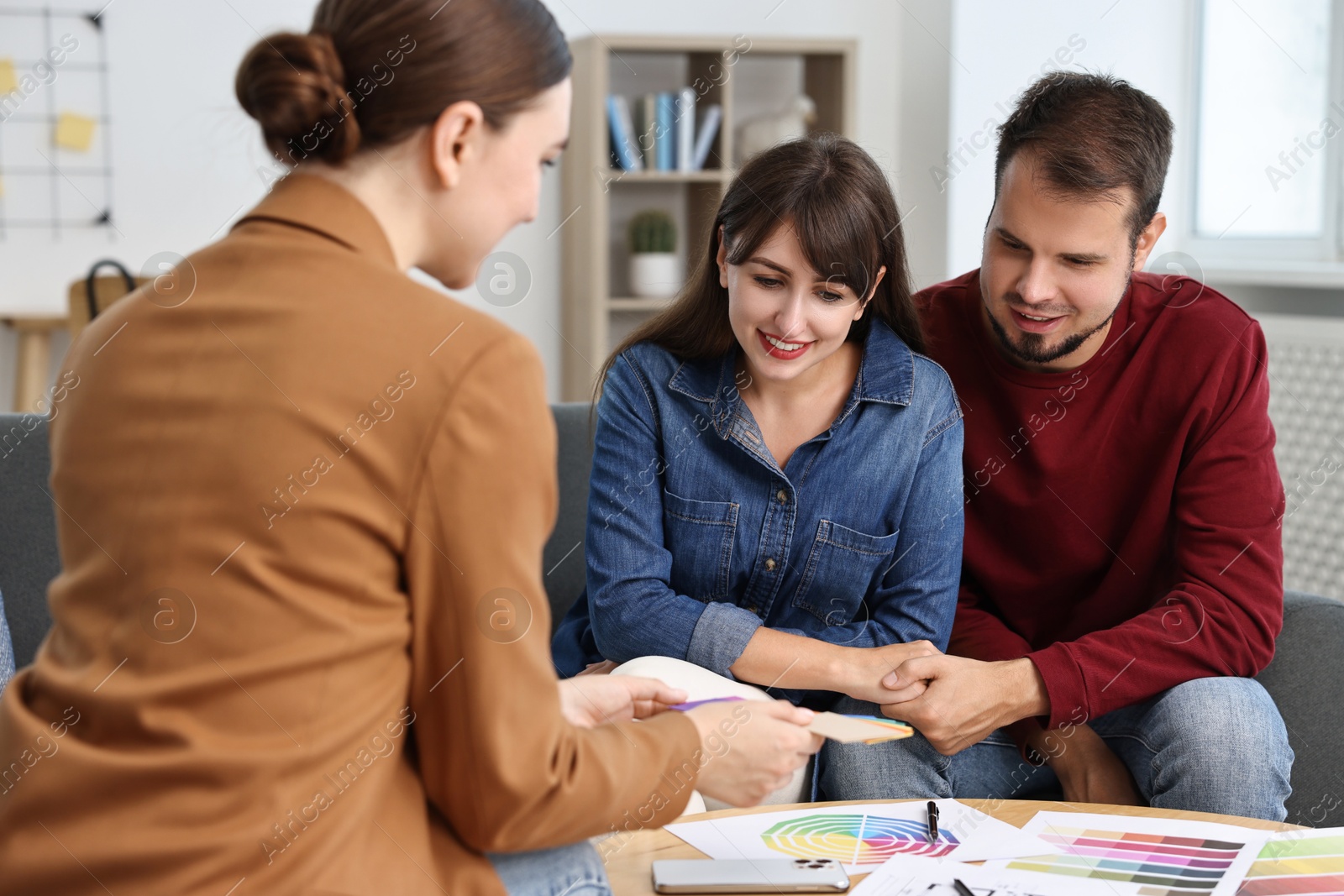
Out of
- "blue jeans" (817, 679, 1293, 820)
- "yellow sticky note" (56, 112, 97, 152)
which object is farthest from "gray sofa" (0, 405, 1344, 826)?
"yellow sticky note" (56, 112, 97, 152)

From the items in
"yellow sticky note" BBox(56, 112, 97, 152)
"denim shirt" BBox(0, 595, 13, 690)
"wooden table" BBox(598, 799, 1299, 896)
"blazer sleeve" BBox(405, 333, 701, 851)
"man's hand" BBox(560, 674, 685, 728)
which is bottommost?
"wooden table" BBox(598, 799, 1299, 896)

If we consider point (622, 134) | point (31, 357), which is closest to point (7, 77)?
point (31, 357)

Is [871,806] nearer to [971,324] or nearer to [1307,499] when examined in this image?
[971,324]

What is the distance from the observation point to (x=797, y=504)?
66.4 inches

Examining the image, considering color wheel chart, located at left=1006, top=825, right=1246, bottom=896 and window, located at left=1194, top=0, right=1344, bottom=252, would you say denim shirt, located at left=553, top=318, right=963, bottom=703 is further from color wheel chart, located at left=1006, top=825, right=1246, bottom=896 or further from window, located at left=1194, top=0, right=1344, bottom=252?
window, located at left=1194, top=0, right=1344, bottom=252

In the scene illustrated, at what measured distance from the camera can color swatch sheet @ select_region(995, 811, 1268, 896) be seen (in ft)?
3.61

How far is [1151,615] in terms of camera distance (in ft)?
5.25

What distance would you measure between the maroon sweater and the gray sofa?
0.27 ft

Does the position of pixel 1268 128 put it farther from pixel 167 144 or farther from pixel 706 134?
pixel 167 144

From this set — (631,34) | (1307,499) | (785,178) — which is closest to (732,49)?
(631,34)

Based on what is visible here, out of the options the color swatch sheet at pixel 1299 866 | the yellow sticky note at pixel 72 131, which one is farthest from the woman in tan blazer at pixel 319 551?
the yellow sticky note at pixel 72 131

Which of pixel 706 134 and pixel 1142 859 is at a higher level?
pixel 706 134

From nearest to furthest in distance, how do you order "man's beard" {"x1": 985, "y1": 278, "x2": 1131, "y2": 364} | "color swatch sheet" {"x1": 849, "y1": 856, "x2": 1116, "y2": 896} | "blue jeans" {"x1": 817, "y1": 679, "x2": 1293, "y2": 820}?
"color swatch sheet" {"x1": 849, "y1": 856, "x2": 1116, "y2": 896}, "blue jeans" {"x1": 817, "y1": 679, "x2": 1293, "y2": 820}, "man's beard" {"x1": 985, "y1": 278, "x2": 1131, "y2": 364}

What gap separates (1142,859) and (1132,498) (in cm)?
69
